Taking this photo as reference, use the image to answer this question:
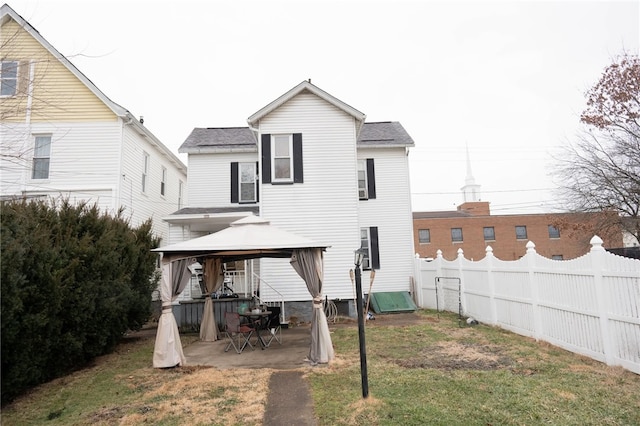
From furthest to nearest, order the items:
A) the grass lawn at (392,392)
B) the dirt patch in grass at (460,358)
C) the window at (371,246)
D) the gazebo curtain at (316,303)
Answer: the window at (371,246) < the gazebo curtain at (316,303) < the dirt patch in grass at (460,358) < the grass lawn at (392,392)

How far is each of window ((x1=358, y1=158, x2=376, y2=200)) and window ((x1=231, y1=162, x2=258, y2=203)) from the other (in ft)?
14.6

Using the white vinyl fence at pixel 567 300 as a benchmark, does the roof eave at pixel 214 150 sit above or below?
above

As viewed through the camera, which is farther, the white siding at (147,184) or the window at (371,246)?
the window at (371,246)

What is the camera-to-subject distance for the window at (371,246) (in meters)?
14.9

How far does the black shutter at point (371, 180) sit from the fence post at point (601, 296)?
31.6 ft

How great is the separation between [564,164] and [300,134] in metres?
16.2

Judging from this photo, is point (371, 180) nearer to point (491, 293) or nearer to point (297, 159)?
point (297, 159)

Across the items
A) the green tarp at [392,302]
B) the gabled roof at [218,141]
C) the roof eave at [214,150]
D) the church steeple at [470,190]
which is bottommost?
the green tarp at [392,302]

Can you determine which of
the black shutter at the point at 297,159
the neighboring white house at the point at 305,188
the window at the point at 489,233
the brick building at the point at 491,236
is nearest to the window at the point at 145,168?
the neighboring white house at the point at 305,188

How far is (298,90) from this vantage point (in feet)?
42.5

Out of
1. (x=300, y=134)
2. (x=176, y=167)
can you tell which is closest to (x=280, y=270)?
(x=300, y=134)

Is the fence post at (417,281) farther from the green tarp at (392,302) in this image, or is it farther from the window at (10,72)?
the window at (10,72)

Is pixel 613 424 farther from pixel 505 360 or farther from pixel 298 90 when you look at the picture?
pixel 298 90

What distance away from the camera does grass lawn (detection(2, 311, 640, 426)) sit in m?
4.38
